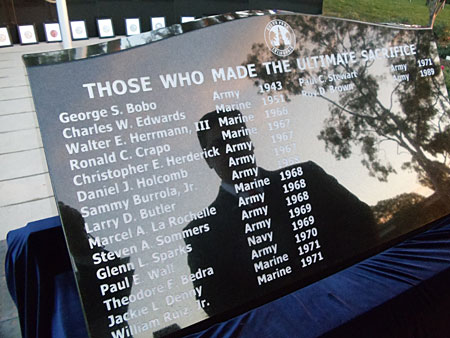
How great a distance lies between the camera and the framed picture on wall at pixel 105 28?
289 inches

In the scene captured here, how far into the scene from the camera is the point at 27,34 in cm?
693

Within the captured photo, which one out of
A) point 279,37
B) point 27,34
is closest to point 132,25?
point 27,34

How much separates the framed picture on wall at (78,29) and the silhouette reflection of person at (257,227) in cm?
688

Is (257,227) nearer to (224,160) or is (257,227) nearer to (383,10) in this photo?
(224,160)

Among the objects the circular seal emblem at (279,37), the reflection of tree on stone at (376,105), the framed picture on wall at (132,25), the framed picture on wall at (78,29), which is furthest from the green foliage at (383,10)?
the circular seal emblem at (279,37)

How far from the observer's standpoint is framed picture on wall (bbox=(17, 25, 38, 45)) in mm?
6871

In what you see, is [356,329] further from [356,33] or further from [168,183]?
[356,33]

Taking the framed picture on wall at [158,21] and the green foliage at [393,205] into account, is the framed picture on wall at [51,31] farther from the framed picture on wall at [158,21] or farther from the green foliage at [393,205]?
the green foliage at [393,205]

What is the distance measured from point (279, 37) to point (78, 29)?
6756 millimetres

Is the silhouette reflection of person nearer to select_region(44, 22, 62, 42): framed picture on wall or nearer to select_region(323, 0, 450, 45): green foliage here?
select_region(44, 22, 62, 42): framed picture on wall

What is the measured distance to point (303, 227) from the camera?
141cm

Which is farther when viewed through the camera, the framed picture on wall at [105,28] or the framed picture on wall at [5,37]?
the framed picture on wall at [105,28]

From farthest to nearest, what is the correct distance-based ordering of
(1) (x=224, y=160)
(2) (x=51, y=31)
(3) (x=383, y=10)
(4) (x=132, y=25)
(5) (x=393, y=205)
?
(3) (x=383, y=10)
(4) (x=132, y=25)
(2) (x=51, y=31)
(5) (x=393, y=205)
(1) (x=224, y=160)

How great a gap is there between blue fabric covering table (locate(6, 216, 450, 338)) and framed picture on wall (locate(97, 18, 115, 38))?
664 centimetres
